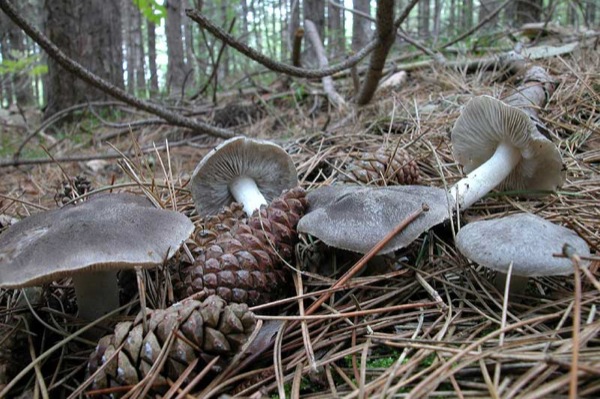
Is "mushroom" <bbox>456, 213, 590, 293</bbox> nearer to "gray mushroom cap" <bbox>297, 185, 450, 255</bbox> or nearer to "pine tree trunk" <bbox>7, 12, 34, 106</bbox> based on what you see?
"gray mushroom cap" <bbox>297, 185, 450, 255</bbox>

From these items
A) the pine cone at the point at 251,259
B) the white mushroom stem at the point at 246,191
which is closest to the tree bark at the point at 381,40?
the white mushroom stem at the point at 246,191

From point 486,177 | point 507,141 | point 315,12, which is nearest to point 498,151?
point 507,141

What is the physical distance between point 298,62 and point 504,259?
2947 millimetres

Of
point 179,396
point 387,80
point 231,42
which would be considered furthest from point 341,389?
point 387,80

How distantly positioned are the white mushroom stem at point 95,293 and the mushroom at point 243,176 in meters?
0.60

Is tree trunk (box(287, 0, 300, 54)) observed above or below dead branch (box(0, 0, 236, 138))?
above

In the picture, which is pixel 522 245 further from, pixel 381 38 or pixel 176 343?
pixel 381 38

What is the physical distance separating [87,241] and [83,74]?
5.52 feet

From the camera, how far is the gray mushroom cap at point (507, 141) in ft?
5.76

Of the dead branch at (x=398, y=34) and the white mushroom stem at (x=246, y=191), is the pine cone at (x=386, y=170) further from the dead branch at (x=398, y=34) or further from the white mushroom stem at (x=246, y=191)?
the dead branch at (x=398, y=34)

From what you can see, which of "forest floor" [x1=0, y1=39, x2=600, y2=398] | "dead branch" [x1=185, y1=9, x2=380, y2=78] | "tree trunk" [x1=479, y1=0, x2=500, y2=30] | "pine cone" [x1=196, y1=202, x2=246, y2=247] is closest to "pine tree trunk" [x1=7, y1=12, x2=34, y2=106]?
"tree trunk" [x1=479, y1=0, x2=500, y2=30]

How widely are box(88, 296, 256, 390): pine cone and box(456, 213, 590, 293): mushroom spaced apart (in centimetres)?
68

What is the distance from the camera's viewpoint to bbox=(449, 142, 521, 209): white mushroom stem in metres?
1.75

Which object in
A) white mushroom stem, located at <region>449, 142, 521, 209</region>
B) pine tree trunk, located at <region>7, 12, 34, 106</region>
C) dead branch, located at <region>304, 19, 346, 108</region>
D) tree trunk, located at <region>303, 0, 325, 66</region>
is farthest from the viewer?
pine tree trunk, located at <region>7, 12, 34, 106</region>
